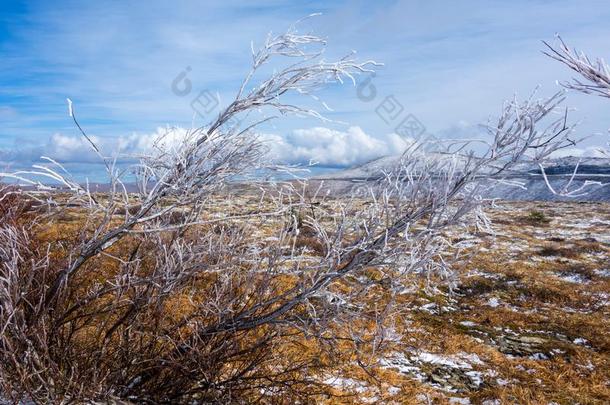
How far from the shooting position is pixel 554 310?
33.8 feet

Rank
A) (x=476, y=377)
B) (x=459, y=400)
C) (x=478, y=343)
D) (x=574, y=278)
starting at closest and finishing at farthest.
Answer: (x=459, y=400) → (x=476, y=377) → (x=478, y=343) → (x=574, y=278)

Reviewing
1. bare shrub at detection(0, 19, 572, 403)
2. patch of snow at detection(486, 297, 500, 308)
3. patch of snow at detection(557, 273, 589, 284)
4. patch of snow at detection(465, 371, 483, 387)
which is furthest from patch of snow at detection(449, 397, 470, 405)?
patch of snow at detection(557, 273, 589, 284)

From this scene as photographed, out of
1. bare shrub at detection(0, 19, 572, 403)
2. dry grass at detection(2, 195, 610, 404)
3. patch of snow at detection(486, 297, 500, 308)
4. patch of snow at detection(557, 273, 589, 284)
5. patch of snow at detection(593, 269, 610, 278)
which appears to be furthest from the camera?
patch of snow at detection(593, 269, 610, 278)

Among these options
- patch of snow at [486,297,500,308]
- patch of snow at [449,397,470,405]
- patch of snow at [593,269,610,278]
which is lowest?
patch of snow at [593,269,610,278]

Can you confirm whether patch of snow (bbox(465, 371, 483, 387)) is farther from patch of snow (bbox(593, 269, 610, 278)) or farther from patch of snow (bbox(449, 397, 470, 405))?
patch of snow (bbox(593, 269, 610, 278))

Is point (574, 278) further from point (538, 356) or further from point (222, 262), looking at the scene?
point (222, 262)

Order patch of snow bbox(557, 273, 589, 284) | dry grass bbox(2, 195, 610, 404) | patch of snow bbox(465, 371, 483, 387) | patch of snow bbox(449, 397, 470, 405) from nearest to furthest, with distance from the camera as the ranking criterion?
dry grass bbox(2, 195, 610, 404)
patch of snow bbox(449, 397, 470, 405)
patch of snow bbox(465, 371, 483, 387)
patch of snow bbox(557, 273, 589, 284)

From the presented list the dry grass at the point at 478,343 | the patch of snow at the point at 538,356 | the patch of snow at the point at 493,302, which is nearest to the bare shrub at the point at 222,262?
the dry grass at the point at 478,343

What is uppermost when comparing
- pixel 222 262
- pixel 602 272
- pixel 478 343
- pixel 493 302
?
pixel 222 262

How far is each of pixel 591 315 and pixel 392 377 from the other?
6.40 meters

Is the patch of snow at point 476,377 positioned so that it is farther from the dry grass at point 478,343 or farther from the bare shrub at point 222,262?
the bare shrub at point 222,262

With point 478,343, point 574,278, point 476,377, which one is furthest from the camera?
point 574,278

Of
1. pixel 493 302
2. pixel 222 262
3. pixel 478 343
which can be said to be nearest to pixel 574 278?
pixel 493 302

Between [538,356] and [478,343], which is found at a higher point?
[478,343]
